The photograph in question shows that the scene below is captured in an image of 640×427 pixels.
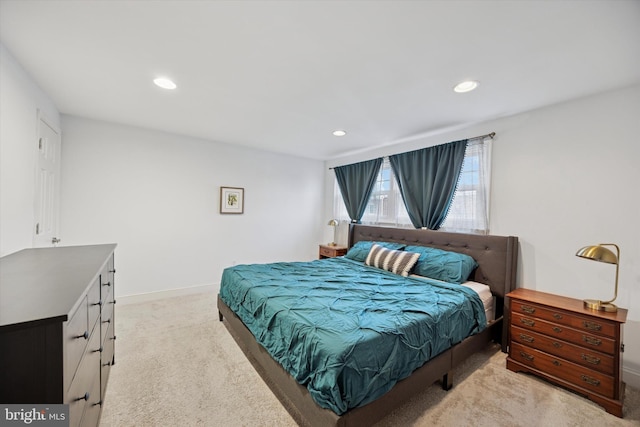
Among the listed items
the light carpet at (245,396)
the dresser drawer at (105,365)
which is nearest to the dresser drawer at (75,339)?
the dresser drawer at (105,365)

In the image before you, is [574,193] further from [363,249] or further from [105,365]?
[105,365]

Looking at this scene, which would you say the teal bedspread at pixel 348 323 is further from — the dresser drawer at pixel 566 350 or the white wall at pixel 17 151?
the white wall at pixel 17 151

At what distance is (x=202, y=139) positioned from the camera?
13.4 feet

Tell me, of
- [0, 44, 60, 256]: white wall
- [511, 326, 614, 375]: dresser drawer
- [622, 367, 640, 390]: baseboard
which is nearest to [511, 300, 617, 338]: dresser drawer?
[511, 326, 614, 375]: dresser drawer

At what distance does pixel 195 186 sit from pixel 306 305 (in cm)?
301

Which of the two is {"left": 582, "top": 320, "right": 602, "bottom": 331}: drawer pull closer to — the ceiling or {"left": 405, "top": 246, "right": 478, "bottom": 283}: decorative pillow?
{"left": 405, "top": 246, "right": 478, "bottom": 283}: decorative pillow

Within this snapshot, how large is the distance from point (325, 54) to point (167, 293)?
3819mm

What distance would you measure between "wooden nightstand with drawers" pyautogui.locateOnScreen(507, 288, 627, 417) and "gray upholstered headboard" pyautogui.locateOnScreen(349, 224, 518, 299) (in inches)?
12.9

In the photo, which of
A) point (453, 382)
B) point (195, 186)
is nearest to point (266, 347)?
point (453, 382)

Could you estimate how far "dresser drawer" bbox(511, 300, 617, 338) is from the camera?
6.13 ft

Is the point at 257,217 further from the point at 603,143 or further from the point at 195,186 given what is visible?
the point at 603,143

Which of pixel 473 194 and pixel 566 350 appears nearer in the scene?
pixel 566 350

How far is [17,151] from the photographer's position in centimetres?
196

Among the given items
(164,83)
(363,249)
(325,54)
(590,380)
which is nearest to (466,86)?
(325,54)
